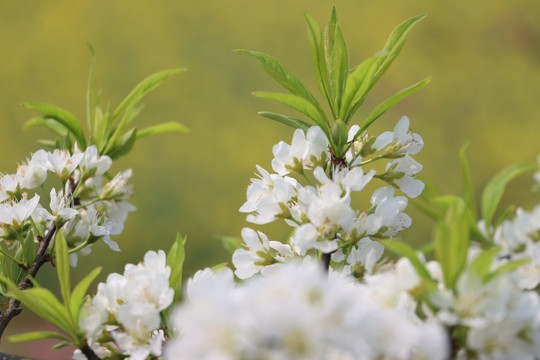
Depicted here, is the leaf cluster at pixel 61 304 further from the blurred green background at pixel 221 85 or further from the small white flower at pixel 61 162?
the blurred green background at pixel 221 85

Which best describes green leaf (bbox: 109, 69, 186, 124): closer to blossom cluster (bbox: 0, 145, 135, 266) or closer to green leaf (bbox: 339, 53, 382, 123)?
blossom cluster (bbox: 0, 145, 135, 266)

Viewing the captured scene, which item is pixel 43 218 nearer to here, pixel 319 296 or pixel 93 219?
pixel 93 219

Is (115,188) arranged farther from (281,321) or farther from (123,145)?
(281,321)

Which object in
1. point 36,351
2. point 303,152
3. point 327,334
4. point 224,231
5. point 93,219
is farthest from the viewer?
point 224,231

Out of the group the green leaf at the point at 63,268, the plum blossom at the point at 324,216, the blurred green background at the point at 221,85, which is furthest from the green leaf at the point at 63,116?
the blurred green background at the point at 221,85

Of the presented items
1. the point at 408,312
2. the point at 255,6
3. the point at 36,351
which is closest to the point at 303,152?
the point at 408,312

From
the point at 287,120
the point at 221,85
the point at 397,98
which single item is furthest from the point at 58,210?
the point at 221,85
